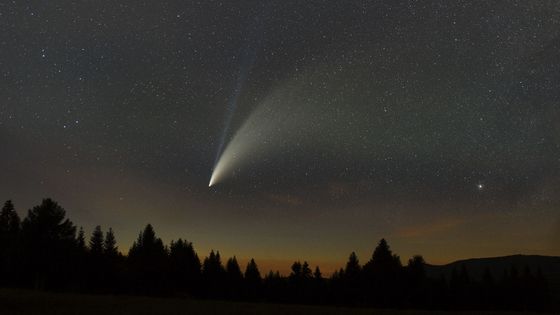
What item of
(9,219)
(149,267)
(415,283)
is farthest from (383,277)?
(9,219)

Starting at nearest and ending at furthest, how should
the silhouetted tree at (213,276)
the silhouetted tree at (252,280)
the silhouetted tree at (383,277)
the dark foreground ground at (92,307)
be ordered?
1. the dark foreground ground at (92,307)
2. the silhouetted tree at (383,277)
3. the silhouetted tree at (213,276)
4. the silhouetted tree at (252,280)

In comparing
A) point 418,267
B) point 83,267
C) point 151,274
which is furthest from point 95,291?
point 418,267

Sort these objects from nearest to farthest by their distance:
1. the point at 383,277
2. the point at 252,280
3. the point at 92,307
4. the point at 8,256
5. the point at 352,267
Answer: the point at 92,307
the point at 8,256
the point at 383,277
the point at 352,267
the point at 252,280

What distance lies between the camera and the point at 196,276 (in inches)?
2990

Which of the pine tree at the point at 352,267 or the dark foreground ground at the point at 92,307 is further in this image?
the pine tree at the point at 352,267

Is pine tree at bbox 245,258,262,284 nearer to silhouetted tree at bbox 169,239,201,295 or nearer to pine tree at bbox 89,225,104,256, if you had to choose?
silhouetted tree at bbox 169,239,201,295

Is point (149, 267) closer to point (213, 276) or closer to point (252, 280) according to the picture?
point (213, 276)

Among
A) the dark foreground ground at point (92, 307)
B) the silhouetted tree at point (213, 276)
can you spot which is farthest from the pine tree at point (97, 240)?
the dark foreground ground at point (92, 307)

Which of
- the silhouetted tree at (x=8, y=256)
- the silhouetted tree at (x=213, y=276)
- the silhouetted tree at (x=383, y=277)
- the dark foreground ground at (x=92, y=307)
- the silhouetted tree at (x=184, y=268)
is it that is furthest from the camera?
the silhouetted tree at (x=213, y=276)

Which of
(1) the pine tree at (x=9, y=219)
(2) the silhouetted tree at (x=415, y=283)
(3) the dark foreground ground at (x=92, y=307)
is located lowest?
(3) the dark foreground ground at (x=92, y=307)

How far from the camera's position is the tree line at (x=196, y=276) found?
5666cm

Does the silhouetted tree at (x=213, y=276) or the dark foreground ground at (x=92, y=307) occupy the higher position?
the silhouetted tree at (x=213, y=276)

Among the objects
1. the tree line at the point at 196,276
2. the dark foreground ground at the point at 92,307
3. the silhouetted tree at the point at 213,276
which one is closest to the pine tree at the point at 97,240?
the tree line at the point at 196,276

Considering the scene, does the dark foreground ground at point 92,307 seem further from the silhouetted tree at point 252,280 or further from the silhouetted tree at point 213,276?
the silhouetted tree at point 252,280
